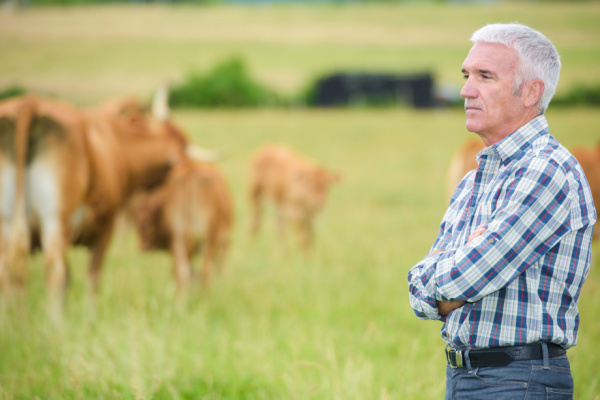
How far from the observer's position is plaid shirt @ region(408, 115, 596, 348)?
1.93 meters

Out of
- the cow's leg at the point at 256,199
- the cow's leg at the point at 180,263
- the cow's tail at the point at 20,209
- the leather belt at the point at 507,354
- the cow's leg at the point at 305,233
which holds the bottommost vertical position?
the cow's leg at the point at 256,199

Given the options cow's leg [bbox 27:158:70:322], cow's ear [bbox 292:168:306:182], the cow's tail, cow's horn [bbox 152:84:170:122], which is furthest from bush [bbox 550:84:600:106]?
the cow's tail

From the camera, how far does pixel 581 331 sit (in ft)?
16.7

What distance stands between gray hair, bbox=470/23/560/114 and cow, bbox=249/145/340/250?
7.33m

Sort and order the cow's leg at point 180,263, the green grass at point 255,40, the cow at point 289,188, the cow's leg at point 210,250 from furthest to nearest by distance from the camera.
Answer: the cow at point 289,188
the green grass at point 255,40
the cow's leg at point 210,250
the cow's leg at point 180,263

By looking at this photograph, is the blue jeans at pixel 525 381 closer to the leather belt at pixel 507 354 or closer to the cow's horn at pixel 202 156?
the leather belt at pixel 507 354

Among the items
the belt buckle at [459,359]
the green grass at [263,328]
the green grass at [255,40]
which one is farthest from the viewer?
the green grass at [255,40]

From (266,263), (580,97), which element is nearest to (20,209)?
(266,263)

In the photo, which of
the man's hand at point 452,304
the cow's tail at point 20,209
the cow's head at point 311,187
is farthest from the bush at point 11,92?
the man's hand at point 452,304

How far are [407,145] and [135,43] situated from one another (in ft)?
41.3

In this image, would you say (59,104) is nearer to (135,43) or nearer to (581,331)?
(135,43)

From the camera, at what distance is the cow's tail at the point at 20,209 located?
4.96 metres

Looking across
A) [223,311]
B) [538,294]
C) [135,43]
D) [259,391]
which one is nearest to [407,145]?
[135,43]

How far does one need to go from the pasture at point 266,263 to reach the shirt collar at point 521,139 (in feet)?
4.36
